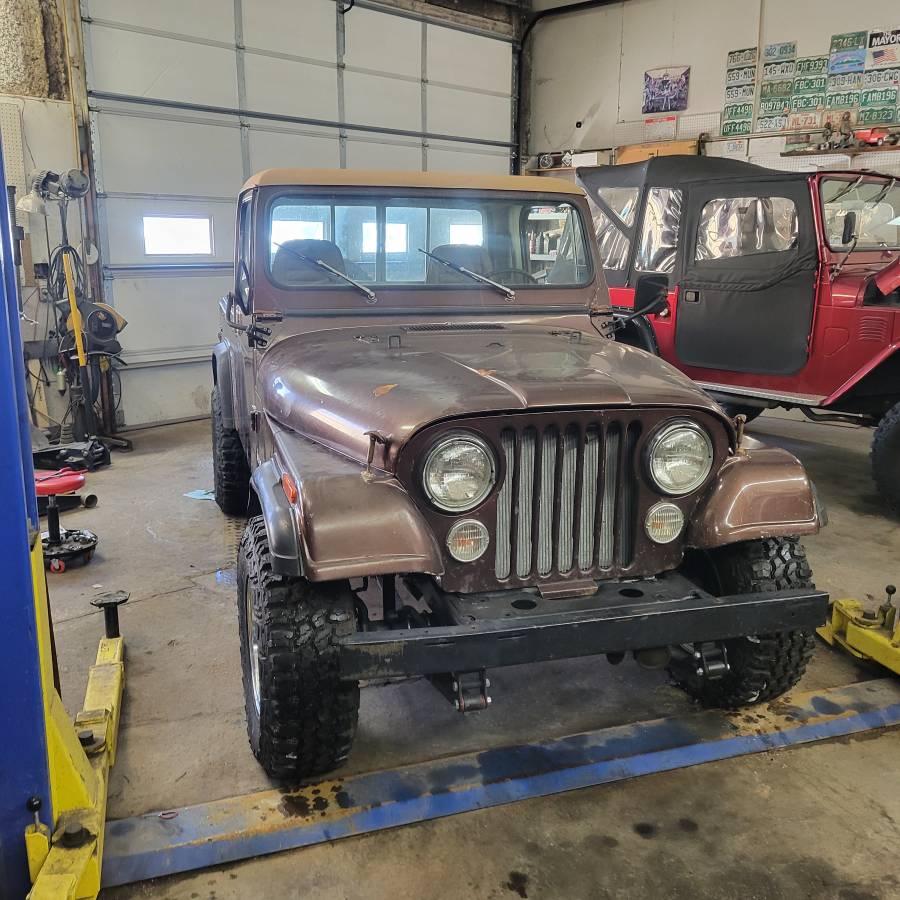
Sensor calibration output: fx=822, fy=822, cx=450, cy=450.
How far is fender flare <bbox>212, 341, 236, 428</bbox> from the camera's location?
4.05m

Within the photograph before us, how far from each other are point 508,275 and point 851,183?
3.23m

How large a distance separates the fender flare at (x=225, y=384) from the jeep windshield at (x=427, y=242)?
108 centimetres

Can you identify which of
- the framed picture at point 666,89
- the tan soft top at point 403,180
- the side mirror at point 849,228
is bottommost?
the side mirror at point 849,228

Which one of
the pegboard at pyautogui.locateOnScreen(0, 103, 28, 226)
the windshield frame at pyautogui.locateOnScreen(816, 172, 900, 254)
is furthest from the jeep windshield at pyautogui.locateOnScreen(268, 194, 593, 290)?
the pegboard at pyautogui.locateOnScreen(0, 103, 28, 226)

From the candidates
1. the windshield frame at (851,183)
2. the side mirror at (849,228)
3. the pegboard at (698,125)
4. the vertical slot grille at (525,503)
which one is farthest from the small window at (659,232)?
the vertical slot grille at (525,503)

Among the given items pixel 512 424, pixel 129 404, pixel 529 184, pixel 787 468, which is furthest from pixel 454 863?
pixel 129 404

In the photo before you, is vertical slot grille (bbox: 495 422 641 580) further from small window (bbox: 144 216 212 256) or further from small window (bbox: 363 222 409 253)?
small window (bbox: 144 216 212 256)

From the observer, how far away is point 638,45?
31.4 feet

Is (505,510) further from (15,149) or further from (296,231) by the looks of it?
(15,149)

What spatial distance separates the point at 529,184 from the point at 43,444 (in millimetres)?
4538

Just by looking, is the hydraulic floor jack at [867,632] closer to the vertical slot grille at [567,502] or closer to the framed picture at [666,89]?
the vertical slot grille at [567,502]

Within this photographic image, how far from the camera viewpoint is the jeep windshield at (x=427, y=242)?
3057mm

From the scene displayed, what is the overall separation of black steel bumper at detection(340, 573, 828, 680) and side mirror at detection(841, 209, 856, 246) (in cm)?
337

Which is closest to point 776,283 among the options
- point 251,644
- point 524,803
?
point 524,803
